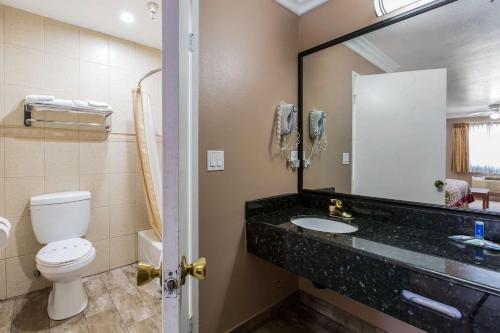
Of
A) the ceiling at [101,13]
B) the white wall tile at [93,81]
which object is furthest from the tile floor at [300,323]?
the ceiling at [101,13]

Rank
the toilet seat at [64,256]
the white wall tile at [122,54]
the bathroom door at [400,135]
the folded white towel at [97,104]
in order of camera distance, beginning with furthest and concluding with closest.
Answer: the white wall tile at [122,54] → the folded white towel at [97,104] → the toilet seat at [64,256] → the bathroom door at [400,135]

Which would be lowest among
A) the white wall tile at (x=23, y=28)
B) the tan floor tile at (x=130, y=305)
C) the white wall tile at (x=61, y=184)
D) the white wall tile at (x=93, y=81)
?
the tan floor tile at (x=130, y=305)

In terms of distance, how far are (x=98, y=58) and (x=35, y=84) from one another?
A: 0.58 metres

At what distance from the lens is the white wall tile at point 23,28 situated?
6.22 feet

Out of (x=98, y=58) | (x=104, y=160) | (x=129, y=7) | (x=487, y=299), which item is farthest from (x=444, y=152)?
(x=98, y=58)

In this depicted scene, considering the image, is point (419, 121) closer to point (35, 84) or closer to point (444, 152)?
point (444, 152)

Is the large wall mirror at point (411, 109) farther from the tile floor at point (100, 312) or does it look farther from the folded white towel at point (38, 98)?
the folded white towel at point (38, 98)

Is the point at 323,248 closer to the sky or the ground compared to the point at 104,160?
closer to the ground

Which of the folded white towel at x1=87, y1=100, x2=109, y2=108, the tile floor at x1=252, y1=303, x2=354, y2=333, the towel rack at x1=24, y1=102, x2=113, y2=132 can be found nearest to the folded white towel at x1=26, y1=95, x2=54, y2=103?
the towel rack at x1=24, y1=102, x2=113, y2=132

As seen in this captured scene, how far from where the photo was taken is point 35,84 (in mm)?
2016

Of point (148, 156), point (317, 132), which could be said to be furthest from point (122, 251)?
point (317, 132)

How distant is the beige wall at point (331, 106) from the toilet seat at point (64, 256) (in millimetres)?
1803

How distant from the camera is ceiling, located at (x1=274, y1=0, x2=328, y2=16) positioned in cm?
178

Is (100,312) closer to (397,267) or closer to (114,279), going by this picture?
(114,279)
